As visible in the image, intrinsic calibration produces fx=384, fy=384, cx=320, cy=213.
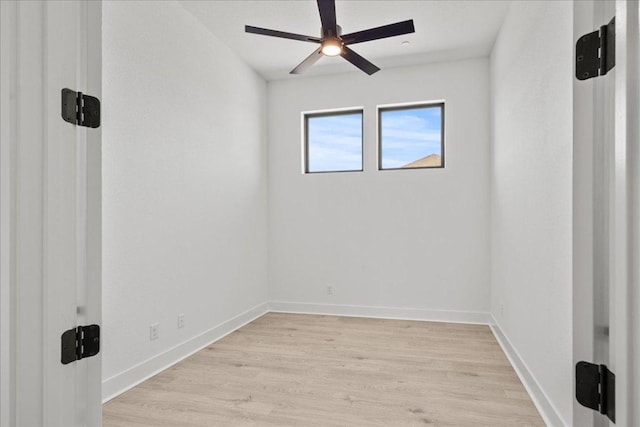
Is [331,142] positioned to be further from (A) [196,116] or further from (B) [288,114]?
(A) [196,116]

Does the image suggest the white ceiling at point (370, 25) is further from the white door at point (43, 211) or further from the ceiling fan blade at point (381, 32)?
the white door at point (43, 211)

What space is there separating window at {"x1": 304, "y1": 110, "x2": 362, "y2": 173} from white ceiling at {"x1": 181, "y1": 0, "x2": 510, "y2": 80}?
2.19 feet

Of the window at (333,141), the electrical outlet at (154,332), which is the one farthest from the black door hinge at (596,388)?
the window at (333,141)

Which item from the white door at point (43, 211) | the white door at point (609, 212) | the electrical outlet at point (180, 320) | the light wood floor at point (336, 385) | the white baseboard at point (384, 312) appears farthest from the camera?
the white baseboard at point (384, 312)

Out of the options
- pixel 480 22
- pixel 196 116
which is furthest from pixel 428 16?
pixel 196 116

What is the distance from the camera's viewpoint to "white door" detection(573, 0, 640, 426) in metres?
0.71

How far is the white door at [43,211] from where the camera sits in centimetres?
92

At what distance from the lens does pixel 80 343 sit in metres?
1.05

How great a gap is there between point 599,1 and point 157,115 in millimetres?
2826

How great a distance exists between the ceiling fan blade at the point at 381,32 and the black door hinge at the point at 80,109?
2027 millimetres

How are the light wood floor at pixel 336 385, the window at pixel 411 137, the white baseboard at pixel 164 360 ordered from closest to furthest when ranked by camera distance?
the light wood floor at pixel 336 385 → the white baseboard at pixel 164 360 → the window at pixel 411 137

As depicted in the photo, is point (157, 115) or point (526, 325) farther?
point (157, 115)

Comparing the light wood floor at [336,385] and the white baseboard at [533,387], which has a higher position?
the white baseboard at [533,387]

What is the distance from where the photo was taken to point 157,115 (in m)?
2.96
